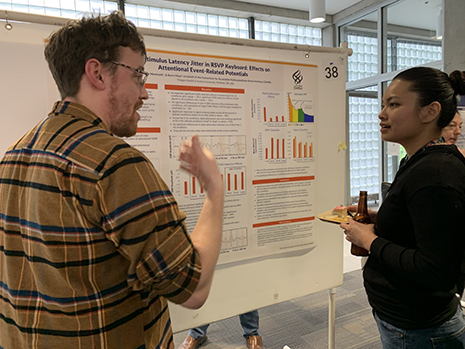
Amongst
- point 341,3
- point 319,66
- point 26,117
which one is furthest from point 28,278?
point 341,3

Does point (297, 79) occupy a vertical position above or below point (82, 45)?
above

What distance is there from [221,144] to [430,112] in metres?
0.97

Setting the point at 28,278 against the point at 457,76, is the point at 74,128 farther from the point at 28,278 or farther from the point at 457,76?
the point at 457,76

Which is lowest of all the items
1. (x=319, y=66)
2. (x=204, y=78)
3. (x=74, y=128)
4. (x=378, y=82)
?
(x=74, y=128)

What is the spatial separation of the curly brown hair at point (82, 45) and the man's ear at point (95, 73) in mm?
12

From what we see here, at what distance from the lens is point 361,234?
1274mm

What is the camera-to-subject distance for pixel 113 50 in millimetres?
814

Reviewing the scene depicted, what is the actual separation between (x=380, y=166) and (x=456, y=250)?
5.11m

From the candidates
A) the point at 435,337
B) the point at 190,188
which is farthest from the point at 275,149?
the point at 435,337

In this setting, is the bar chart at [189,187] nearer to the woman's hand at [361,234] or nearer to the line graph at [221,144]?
the line graph at [221,144]

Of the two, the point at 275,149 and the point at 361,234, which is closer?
the point at 361,234

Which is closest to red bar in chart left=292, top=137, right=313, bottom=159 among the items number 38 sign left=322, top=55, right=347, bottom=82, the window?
number 38 sign left=322, top=55, right=347, bottom=82

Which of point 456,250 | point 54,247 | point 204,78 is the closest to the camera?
point 54,247

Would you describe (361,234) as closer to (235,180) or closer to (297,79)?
(235,180)
